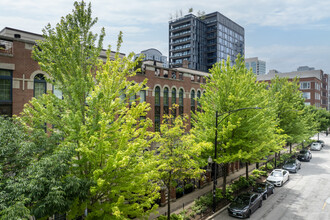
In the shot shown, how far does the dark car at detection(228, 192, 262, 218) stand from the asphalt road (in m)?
0.49

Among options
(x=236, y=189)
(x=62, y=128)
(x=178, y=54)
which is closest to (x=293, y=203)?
(x=236, y=189)

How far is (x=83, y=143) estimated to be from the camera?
34.3ft

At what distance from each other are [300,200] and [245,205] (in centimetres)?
821

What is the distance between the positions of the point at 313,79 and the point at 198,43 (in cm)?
4919

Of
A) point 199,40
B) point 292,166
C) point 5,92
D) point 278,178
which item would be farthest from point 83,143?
point 199,40

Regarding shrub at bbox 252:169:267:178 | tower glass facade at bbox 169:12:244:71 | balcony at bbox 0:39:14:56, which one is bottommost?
shrub at bbox 252:169:267:178

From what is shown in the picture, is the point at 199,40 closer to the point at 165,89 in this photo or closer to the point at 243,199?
the point at 165,89

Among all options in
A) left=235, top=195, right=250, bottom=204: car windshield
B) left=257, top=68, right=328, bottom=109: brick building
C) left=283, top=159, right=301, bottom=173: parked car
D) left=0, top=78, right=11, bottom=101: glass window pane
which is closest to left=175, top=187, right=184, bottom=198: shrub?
left=235, top=195, right=250, bottom=204: car windshield

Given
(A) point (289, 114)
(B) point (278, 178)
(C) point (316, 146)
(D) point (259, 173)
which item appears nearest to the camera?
(B) point (278, 178)

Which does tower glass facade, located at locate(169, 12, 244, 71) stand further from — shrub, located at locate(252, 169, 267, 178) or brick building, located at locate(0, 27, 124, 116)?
brick building, located at locate(0, 27, 124, 116)

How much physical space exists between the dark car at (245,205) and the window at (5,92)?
19.5 m

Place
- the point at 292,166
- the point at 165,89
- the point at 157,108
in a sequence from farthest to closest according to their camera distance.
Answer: the point at 292,166
the point at 165,89
the point at 157,108

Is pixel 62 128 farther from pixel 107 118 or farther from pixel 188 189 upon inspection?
pixel 188 189

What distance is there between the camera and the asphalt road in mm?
19156
